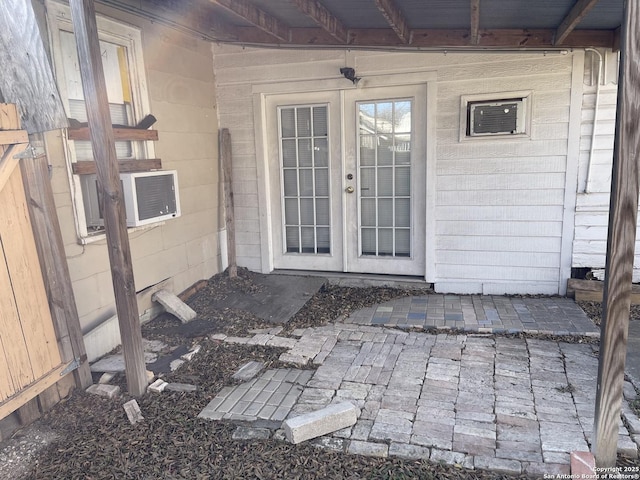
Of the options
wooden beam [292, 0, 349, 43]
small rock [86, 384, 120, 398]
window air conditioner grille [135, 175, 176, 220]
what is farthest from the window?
small rock [86, 384, 120, 398]

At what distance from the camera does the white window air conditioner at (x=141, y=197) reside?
3.41 metres

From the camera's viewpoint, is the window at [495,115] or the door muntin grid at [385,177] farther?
the door muntin grid at [385,177]

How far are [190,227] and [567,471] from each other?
143 inches

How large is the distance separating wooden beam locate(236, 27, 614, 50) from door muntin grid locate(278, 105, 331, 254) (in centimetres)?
71

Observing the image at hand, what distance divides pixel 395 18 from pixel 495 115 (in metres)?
1.37

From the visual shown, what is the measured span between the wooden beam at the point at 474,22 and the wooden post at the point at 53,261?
2.86 meters

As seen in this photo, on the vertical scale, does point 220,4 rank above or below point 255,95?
above

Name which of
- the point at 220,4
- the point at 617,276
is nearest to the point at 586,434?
the point at 617,276

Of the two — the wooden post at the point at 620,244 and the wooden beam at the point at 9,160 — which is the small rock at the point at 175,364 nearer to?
the wooden beam at the point at 9,160

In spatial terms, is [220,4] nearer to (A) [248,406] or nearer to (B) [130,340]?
(B) [130,340]

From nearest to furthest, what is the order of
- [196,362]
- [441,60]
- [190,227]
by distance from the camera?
1. [196,362]
2. [441,60]
3. [190,227]

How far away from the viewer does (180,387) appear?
2.89 meters

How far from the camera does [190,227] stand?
4504 mm

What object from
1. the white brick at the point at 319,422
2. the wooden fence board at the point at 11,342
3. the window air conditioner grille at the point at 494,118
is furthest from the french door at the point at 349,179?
the wooden fence board at the point at 11,342
